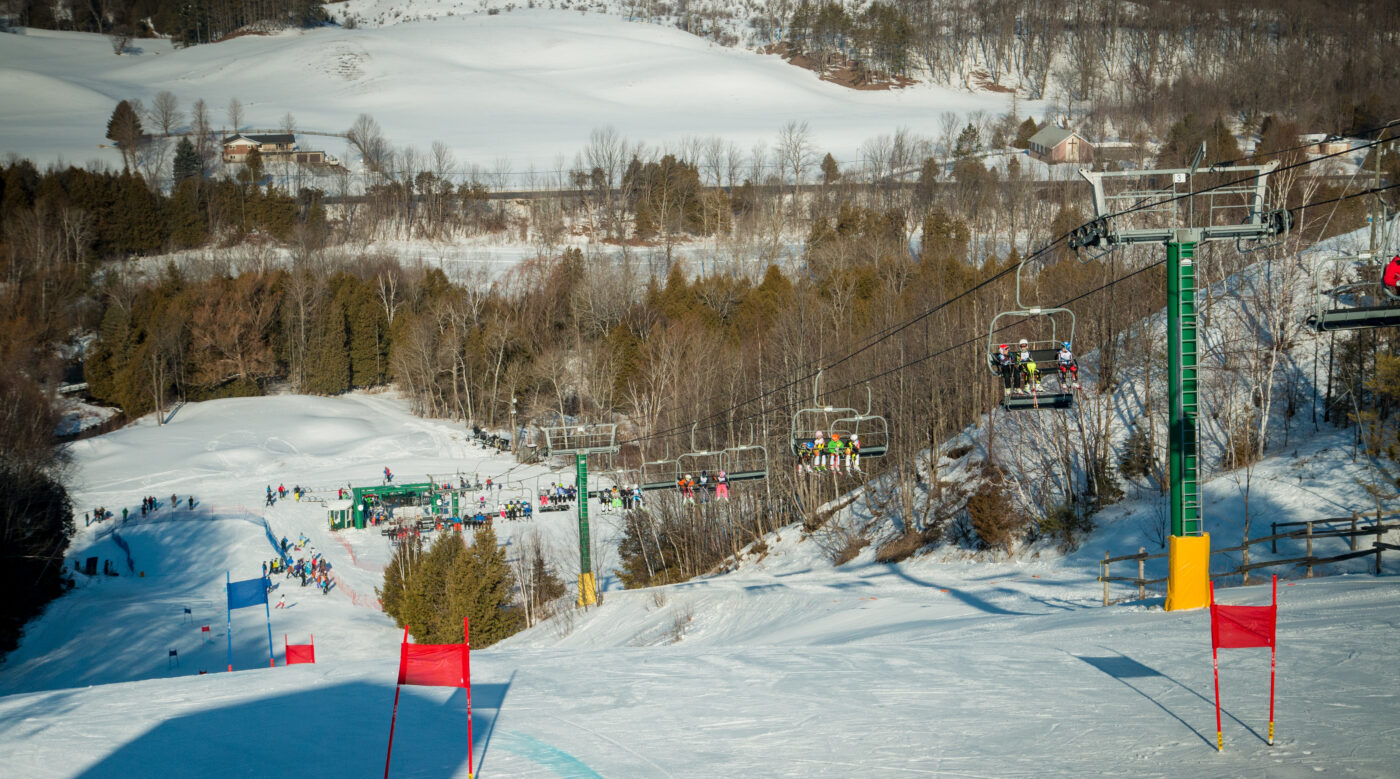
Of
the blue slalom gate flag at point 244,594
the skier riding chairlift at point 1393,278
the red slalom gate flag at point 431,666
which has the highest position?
the skier riding chairlift at point 1393,278

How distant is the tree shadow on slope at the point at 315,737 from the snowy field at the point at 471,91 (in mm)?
107460

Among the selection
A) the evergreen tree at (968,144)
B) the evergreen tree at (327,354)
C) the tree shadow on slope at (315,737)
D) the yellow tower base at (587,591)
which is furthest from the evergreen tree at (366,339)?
the tree shadow on slope at (315,737)

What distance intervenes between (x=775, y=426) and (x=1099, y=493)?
18.0 m

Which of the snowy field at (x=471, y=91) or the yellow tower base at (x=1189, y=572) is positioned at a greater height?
the snowy field at (x=471, y=91)

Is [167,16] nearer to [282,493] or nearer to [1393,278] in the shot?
[282,493]

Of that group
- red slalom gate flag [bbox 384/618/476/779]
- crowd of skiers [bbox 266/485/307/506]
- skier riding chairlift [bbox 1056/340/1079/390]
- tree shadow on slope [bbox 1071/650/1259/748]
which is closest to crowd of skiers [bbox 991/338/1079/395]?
skier riding chairlift [bbox 1056/340/1079/390]

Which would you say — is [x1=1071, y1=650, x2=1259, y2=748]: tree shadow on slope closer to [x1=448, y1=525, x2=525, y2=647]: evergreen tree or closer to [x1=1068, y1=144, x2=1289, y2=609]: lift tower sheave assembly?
[x1=1068, y1=144, x2=1289, y2=609]: lift tower sheave assembly

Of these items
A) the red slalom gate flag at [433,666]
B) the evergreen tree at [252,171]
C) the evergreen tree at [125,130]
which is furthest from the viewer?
the evergreen tree at [125,130]

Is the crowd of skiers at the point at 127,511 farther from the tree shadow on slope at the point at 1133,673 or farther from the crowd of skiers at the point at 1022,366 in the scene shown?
the tree shadow on slope at the point at 1133,673

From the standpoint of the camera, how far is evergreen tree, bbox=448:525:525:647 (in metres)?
32.1

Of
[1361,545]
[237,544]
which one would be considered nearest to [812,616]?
[1361,545]

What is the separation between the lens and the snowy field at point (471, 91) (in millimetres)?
128750

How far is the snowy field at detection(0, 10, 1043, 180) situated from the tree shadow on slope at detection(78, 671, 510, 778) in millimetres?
107460

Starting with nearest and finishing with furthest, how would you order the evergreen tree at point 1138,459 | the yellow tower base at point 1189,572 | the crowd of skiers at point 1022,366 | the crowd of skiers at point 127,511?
the yellow tower base at point 1189,572 → the crowd of skiers at point 1022,366 → the evergreen tree at point 1138,459 → the crowd of skiers at point 127,511
